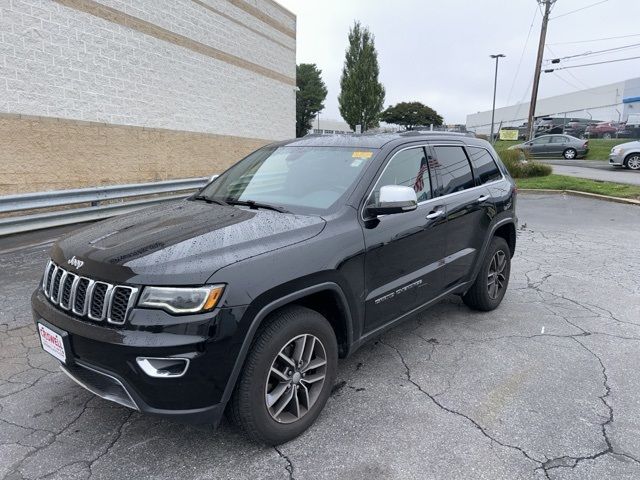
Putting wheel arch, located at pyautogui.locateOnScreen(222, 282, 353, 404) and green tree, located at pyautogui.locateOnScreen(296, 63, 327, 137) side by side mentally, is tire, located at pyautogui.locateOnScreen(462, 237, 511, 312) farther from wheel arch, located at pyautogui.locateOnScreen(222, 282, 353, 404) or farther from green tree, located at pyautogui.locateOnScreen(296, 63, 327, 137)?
green tree, located at pyautogui.locateOnScreen(296, 63, 327, 137)

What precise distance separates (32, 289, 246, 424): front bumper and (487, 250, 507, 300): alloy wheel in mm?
3154

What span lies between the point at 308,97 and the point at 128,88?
153 ft

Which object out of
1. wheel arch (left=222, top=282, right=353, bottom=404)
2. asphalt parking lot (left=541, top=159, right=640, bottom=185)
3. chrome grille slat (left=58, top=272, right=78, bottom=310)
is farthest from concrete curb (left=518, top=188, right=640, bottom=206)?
chrome grille slat (left=58, top=272, right=78, bottom=310)

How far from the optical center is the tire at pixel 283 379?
7.68 feet

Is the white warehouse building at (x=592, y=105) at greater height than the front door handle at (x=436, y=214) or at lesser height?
greater

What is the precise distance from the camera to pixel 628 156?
1930cm

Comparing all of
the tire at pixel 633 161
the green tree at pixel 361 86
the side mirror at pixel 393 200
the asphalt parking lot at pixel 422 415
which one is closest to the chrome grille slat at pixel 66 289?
the asphalt parking lot at pixel 422 415

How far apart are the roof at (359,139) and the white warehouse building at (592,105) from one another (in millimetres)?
53226

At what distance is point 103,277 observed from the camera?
2.26 metres

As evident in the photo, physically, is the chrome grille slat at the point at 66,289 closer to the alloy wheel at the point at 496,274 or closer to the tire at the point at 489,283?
the tire at the point at 489,283

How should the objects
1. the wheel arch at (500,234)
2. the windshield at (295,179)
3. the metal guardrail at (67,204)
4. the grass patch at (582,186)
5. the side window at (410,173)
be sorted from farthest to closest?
1. the grass patch at (582,186)
2. the metal guardrail at (67,204)
3. the wheel arch at (500,234)
4. the side window at (410,173)
5. the windshield at (295,179)

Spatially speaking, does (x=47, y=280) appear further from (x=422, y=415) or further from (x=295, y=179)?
(x=422, y=415)

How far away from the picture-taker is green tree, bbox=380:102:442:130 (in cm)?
6556

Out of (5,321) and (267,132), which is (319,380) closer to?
(5,321)
